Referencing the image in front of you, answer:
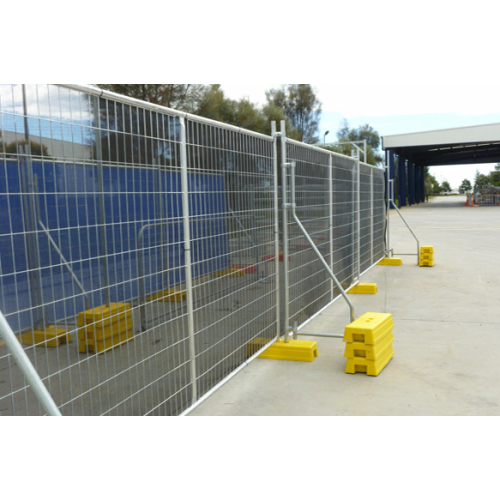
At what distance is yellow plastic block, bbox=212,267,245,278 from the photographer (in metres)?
4.45

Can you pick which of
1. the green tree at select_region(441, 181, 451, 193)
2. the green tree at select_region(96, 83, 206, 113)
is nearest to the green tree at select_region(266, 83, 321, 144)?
the green tree at select_region(96, 83, 206, 113)

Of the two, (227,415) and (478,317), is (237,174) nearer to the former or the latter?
(227,415)

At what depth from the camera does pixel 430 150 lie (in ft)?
162

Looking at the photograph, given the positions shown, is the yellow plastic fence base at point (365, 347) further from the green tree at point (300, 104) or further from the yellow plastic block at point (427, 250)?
the green tree at point (300, 104)

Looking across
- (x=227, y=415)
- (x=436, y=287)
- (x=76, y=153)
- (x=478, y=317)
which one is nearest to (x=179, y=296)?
(x=227, y=415)

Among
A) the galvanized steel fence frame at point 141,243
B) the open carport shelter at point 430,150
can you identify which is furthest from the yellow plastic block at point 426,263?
the open carport shelter at point 430,150

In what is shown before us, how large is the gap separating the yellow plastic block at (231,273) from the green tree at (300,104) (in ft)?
138

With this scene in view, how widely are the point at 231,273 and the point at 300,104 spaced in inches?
1718

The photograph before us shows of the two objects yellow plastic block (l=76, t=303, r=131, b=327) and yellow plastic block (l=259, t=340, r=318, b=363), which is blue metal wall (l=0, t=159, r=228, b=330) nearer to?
yellow plastic block (l=76, t=303, r=131, b=327)

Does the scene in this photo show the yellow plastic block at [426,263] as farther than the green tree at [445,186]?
No

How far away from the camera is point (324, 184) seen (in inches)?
287

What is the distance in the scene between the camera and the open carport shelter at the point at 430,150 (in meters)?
39.2

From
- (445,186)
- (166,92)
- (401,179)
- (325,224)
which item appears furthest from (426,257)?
(445,186)

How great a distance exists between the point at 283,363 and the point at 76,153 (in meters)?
2.99
